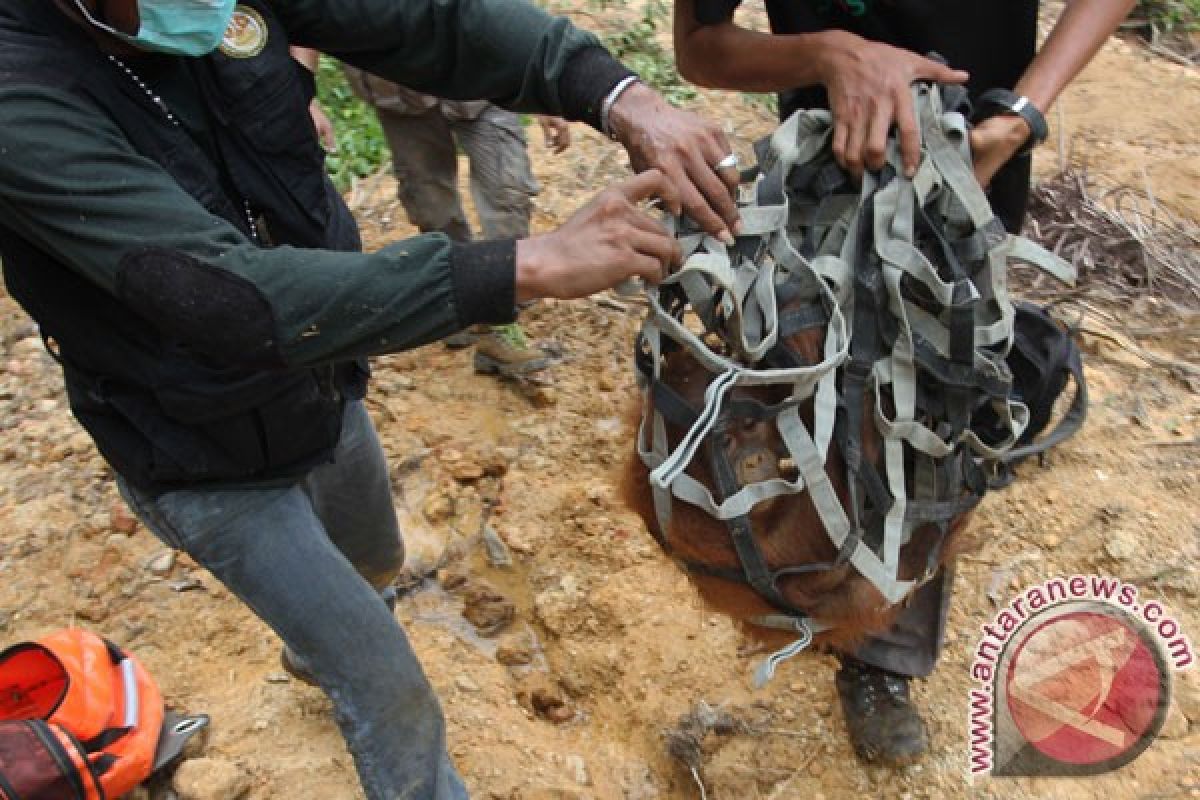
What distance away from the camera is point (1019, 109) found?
2074 millimetres

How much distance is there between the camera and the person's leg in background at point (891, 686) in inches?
104

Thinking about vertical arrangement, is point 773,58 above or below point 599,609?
above

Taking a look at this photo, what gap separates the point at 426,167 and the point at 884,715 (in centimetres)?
244

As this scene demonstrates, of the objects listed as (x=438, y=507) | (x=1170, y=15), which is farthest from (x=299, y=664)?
(x=1170, y=15)

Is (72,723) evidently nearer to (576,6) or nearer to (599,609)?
(599,609)

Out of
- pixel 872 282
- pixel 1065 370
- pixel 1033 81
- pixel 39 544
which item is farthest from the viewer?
pixel 39 544

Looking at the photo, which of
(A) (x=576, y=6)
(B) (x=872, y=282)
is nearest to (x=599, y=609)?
(B) (x=872, y=282)

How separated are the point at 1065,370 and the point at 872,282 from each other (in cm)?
83

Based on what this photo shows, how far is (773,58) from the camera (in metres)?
2.26

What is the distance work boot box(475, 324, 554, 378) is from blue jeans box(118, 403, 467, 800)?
6.20 feet

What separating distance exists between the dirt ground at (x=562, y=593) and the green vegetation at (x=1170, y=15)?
3.67m

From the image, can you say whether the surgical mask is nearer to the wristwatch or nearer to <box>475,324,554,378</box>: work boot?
the wristwatch

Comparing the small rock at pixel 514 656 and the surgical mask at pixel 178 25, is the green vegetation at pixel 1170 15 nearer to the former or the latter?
the small rock at pixel 514 656

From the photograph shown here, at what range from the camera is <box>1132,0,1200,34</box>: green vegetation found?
697cm
